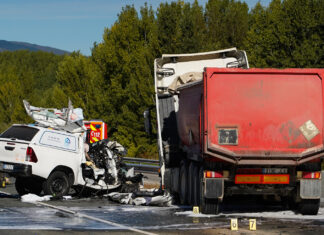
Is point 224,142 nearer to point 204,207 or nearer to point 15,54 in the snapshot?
point 204,207

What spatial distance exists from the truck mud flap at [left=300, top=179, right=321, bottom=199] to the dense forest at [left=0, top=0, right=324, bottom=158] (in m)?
25.7

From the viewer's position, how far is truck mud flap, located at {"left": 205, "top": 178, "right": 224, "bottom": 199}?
13.0 metres

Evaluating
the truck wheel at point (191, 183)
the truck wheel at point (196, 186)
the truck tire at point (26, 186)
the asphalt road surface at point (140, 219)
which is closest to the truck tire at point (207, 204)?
the asphalt road surface at point (140, 219)

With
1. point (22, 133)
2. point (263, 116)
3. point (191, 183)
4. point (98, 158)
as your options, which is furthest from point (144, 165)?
point (263, 116)

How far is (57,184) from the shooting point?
16766mm

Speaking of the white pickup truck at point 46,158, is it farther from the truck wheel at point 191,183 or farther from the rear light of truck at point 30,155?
the truck wheel at point 191,183

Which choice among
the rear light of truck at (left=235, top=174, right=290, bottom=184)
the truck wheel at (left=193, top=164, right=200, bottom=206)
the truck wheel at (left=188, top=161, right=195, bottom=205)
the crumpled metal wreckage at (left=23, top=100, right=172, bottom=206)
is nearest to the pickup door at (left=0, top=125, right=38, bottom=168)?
the crumpled metal wreckage at (left=23, top=100, right=172, bottom=206)

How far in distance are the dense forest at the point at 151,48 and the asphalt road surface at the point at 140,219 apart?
24.0 meters

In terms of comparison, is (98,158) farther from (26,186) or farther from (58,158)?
(26,186)

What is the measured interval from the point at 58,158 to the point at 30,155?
77 cm

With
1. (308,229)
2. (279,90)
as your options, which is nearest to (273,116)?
(279,90)

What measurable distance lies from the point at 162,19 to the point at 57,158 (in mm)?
27226

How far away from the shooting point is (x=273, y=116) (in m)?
12.7

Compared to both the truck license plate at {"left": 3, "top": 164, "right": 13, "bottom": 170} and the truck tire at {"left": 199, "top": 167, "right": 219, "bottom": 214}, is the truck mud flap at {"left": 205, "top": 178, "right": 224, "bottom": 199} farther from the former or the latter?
the truck license plate at {"left": 3, "top": 164, "right": 13, "bottom": 170}
